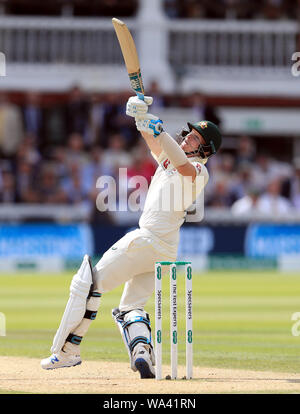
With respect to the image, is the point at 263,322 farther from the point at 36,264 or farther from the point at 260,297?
the point at 36,264

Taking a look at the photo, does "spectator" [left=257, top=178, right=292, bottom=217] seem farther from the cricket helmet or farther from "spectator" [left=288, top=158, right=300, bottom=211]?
the cricket helmet

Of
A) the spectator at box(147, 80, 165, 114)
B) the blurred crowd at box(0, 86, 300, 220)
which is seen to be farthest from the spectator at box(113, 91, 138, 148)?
the spectator at box(147, 80, 165, 114)

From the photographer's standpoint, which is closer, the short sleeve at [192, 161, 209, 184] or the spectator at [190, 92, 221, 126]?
the short sleeve at [192, 161, 209, 184]

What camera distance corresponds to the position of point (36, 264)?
56.7 ft

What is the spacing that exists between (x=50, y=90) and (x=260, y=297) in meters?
9.08

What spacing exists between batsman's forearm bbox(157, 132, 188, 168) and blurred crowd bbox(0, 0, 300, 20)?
52.6ft

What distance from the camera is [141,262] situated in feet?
21.5

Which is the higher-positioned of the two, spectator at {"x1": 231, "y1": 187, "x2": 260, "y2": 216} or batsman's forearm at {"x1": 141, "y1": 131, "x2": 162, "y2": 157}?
batsman's forearm at {"x1": 141, "y1": 131, "x2": 162, "y2": 157}

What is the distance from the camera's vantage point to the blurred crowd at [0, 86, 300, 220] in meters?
17.7

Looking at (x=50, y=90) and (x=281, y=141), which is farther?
(x=281, y=141)

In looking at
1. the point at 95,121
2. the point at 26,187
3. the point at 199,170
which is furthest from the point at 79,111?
the point at 199,170

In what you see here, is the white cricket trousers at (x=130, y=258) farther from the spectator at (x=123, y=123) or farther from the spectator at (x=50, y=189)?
the spectator at (x=123, y=123)
